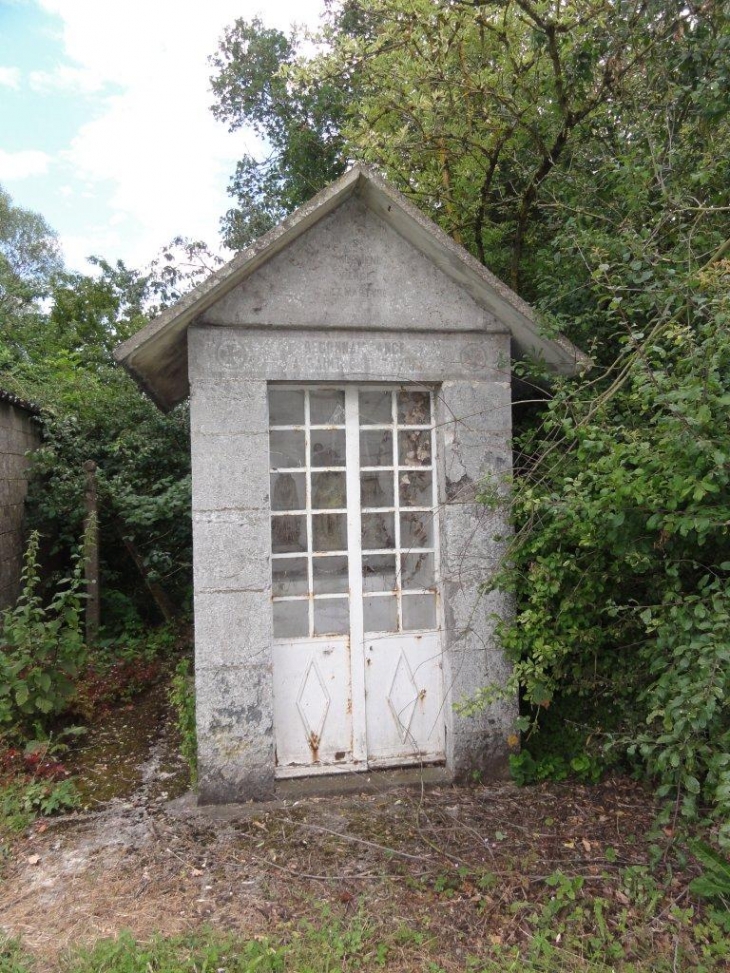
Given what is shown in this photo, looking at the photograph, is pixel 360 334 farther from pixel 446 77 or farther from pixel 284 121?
pixel 284 121

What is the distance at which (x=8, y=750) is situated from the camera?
4961mm

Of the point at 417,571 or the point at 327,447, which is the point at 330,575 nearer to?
the point at 417,571

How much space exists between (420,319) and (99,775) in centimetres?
389

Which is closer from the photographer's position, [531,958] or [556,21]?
[531,958]

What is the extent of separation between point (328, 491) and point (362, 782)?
1941 millimetres

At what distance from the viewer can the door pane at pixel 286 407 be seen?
4.78 metres

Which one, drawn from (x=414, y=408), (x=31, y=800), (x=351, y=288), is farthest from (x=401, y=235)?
(x=31, y=800)

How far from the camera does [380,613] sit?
4.89 metres

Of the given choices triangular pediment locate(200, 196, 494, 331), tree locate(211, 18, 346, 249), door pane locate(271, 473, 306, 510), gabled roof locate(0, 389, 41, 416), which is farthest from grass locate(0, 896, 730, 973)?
tree locate(211, 18, 346, 249)

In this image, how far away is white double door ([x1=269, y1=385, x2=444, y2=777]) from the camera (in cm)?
476

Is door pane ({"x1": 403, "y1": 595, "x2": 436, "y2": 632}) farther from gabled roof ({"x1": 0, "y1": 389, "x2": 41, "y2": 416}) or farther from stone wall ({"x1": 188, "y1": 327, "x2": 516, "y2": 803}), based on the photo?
gabled roof ({"x1": 0, "y1": 389, "x2": 41, "y2": 416})

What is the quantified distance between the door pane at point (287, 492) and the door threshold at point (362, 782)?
1796mm

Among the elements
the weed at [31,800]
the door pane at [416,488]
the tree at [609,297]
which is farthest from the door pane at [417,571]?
the weed at [31,800]

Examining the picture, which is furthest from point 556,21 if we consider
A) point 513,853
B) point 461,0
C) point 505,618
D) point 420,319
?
point 513,853
